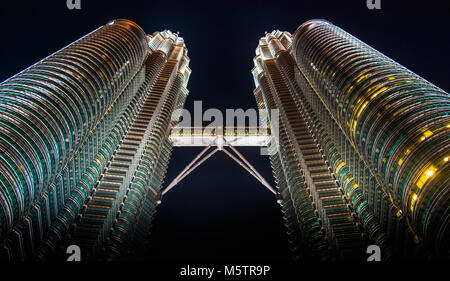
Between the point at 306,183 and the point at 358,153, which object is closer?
the point at 358,153

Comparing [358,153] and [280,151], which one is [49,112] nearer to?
[358,153]

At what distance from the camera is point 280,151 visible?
119 meters

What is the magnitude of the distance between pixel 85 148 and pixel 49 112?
1096 inches

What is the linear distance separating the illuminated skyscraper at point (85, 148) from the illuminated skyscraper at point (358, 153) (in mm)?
47615

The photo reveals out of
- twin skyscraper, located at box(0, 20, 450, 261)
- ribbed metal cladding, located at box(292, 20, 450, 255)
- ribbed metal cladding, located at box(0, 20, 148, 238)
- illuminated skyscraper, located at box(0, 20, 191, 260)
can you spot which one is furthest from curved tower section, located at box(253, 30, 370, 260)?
ribbed metal cladding, located at box(0, 20, 148, 238)

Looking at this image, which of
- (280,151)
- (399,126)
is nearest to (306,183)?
(280,151)

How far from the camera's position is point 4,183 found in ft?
166

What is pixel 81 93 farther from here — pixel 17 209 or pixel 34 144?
pixel 17 209

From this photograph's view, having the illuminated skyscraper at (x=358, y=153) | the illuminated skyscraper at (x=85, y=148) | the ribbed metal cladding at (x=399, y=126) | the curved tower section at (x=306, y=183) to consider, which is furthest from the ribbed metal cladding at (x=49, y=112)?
the ribbed metal cladding at (x=399, y=126)

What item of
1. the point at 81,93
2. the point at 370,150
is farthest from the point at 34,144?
the point at 370,150

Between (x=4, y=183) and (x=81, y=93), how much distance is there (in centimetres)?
3197

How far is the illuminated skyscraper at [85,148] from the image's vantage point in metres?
57.5
